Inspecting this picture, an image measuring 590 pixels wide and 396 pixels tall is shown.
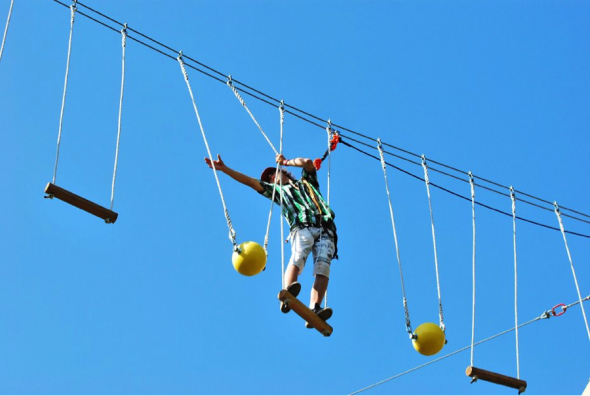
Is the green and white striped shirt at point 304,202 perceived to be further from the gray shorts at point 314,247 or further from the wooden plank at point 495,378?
the wooden plank at point 495,378

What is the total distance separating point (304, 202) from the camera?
28.8 ft

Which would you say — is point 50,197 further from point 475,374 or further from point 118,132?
point 475,374

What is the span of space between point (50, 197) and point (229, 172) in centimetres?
187

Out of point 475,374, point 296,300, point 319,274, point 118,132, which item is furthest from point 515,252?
point 118,132

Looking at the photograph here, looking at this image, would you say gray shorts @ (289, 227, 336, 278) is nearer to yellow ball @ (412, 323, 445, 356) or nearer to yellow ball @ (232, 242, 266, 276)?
yellow ball @ (232, 242, 266, 276)

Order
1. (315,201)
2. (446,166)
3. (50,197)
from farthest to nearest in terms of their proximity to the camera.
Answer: (446,166) → (315,201) → (50,197)

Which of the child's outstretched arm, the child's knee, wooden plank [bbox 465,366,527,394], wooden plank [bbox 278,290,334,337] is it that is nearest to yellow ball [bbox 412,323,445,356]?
wooden plank [bbox 465,366,527,394]

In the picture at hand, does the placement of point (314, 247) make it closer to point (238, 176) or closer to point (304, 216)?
point (304, 216)

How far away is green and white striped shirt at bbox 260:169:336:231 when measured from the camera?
8695 mm

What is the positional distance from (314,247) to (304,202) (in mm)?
377

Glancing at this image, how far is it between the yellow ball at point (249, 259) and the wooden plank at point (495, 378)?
195 cm

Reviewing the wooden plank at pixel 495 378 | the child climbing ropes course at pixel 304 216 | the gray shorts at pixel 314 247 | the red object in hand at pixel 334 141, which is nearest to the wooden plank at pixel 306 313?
the child climbing ropes course at pixel 304 216

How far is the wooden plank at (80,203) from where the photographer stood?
7.48 metres

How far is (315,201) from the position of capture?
28.8 ft
